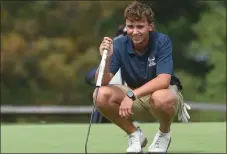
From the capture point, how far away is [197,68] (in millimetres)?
26062

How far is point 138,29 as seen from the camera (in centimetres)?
551

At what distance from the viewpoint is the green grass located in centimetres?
679

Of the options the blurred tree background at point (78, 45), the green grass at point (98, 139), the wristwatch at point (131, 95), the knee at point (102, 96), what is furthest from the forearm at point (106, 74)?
the blurred tree background at point (78, 45)

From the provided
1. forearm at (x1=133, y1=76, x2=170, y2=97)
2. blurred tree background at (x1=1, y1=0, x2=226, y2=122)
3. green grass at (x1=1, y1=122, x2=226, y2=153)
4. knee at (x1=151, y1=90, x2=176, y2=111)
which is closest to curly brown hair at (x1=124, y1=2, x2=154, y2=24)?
forearm at (x1=133, y1=76, x2=170, y2=97)

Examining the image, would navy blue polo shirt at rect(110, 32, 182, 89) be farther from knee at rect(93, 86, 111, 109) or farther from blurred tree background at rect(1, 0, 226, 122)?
blurred tree background at rect(1, 0, 226, 122)

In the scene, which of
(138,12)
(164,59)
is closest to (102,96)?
(164,59)

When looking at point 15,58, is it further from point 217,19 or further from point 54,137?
point 54,137

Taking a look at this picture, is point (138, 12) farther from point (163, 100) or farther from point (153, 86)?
point (163, 100)

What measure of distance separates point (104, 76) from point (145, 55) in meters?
0.33

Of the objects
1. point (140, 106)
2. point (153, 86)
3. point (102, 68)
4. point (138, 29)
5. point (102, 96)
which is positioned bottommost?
point (140, 106)

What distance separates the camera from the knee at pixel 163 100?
545cm

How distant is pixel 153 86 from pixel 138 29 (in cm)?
42

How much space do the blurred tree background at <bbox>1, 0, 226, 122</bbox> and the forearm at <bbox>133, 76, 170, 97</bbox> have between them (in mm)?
18790

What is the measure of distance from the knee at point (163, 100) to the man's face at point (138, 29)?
1.32 feet
